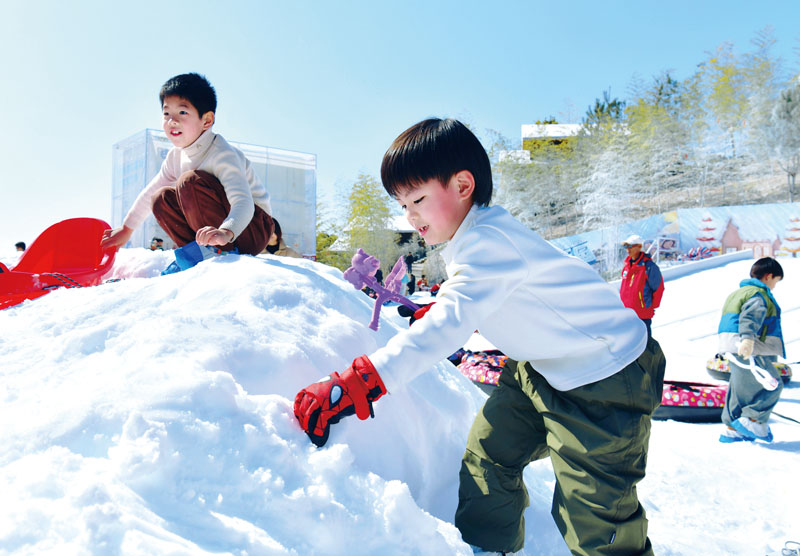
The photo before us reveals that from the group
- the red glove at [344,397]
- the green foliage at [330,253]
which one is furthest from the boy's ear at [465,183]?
the green foliage at [330,253]

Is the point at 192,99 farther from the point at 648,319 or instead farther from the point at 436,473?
the point at 648,319

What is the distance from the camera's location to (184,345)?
1.22m

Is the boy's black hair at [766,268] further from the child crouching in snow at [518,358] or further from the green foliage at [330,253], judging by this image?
the green foliage at [330,253]

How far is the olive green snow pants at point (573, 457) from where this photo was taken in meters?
1.12

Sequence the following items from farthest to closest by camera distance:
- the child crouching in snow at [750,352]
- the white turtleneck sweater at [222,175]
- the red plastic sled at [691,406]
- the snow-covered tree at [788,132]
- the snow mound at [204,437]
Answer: the snow-covered tree at [788,132], the red plastic sled at [691,406], the child crouching in snow at [750,352], the white turtleneck sweater at [222,175], the snow mound at [204,437]

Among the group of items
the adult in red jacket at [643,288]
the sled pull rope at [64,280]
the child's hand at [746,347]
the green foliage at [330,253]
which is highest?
the sled pull rope at [64,280]

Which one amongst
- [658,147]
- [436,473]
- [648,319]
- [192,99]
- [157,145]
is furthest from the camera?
[658,147]

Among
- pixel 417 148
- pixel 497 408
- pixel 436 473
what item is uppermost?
pixel 417 148

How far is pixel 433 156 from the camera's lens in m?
1.18

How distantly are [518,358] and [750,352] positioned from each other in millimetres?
2825

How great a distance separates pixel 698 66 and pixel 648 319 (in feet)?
80.9

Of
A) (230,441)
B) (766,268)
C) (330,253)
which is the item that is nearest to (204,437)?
(230,441)

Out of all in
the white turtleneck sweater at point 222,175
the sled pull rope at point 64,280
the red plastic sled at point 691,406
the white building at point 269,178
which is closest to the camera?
the white turtleneck sweater at point 222,175

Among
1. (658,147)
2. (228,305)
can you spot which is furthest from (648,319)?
(658,147)
